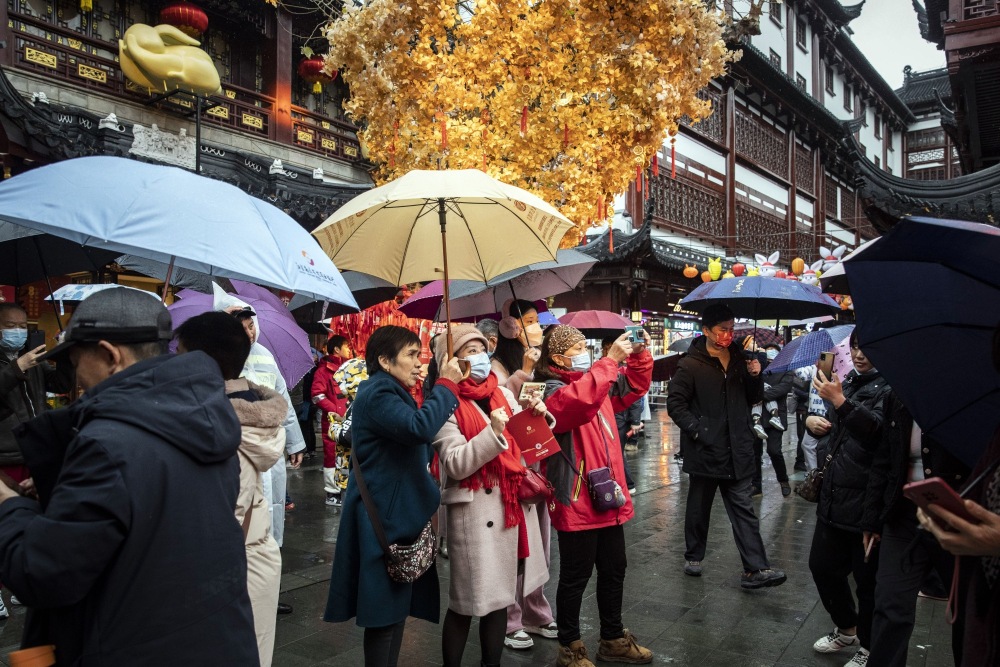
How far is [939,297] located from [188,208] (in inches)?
109

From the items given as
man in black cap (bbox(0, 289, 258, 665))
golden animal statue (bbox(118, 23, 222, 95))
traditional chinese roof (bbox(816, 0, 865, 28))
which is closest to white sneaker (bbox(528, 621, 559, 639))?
man in black cap (bbox(0, 289, 258, 665))

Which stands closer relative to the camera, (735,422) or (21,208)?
(21,208)

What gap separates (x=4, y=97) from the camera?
764 centimetres

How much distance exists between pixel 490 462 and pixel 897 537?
1.89 metres

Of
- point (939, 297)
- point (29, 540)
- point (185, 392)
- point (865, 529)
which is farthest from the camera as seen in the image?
point (865, 529)

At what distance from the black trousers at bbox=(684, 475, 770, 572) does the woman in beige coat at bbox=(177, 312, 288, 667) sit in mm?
3380

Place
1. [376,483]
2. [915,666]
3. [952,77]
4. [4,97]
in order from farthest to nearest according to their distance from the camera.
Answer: [952,77], [4,97], [915,666], [376,483]

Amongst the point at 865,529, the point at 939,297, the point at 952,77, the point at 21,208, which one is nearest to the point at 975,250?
the point at 939,297

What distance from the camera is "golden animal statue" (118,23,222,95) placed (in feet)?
39.7

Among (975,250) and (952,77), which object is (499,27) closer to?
(975,250)

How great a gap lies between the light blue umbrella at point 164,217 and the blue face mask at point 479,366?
0.62 metres

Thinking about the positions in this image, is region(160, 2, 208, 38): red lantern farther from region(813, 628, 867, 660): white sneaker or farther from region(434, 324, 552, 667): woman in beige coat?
region(813, 628, 867, 660): white sneaker

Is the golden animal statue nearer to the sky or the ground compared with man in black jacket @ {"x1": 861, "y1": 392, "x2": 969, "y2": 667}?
nearer to the sky

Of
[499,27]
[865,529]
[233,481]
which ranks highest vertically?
[499,27]
